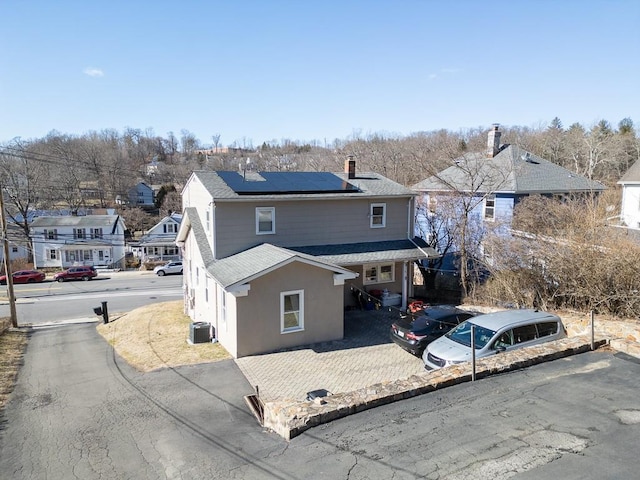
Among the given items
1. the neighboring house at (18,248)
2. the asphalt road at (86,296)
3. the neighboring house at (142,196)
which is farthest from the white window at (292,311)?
the neighboring house at (142,196)

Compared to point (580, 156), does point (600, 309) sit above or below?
below

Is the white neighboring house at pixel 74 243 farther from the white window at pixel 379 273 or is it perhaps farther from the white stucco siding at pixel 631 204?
the white stucco siding at pixel 631 204

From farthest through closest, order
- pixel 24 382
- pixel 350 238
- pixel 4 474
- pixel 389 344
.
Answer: pixel 350 238 → pixel 389 344 → pixel 24 382 → pixel 4 474

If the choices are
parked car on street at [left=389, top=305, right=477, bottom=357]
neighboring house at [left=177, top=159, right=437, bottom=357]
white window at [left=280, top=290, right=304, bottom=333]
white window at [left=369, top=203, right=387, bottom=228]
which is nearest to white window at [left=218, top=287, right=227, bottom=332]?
neighboring house at [left=177, top=159, right=437, bottom=357]

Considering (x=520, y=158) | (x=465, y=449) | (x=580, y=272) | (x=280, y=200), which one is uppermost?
(x=520, y=158)

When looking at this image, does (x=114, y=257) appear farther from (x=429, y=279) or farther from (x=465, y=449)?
(x=465, y=449)

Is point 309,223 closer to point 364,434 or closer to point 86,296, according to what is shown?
point 364,434

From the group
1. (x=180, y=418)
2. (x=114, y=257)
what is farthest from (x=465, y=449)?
(x=114, y=257)
